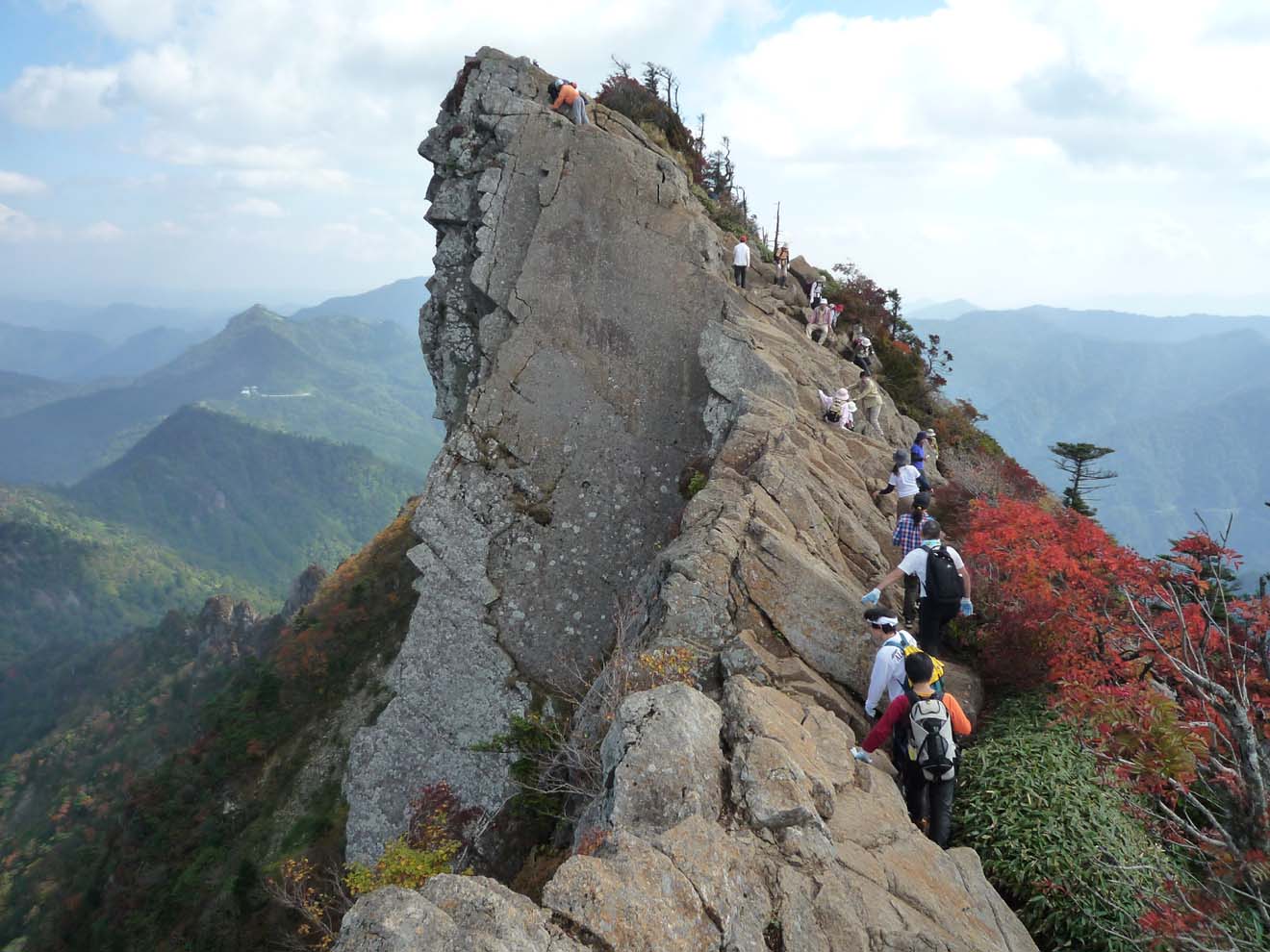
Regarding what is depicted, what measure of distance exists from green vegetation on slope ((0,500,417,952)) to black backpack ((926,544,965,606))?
18.7m

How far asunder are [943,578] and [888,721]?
11.1 feet

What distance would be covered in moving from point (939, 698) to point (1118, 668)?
5.25 m

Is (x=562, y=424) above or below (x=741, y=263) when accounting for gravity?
below

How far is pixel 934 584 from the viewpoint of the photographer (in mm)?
11430

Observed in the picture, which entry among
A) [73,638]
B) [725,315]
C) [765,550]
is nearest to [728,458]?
[765,550]

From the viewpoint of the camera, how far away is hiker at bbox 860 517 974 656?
11.4 meters

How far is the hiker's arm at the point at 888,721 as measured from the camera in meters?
8.96

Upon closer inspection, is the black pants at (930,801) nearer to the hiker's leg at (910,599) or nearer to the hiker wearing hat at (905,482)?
the hiker's leg at (910,599)

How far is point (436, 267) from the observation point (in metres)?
26.6

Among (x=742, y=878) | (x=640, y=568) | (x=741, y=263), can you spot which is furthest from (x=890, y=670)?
(x=741, y=263)

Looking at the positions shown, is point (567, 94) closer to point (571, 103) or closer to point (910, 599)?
point (571, 103)

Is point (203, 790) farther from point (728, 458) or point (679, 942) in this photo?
point (679, 942)

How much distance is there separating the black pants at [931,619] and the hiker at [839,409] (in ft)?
34.5

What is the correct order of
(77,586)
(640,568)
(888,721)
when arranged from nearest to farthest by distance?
(888,721), (640,568), (77,586)
